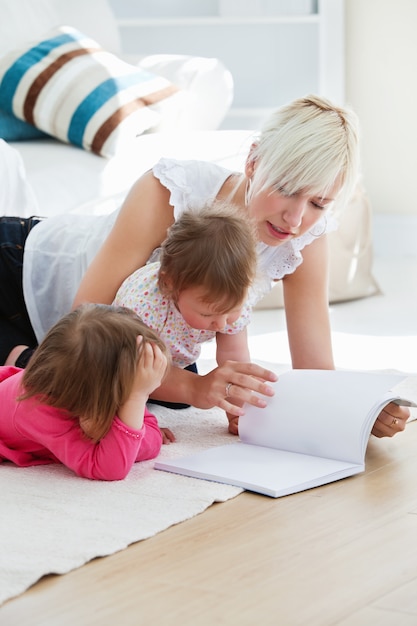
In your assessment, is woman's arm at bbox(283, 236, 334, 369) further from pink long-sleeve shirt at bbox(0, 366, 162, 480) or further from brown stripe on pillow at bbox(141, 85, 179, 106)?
brown stripe on pillow at bbox(141, 85, 179, 106)

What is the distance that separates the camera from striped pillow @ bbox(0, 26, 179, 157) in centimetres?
282

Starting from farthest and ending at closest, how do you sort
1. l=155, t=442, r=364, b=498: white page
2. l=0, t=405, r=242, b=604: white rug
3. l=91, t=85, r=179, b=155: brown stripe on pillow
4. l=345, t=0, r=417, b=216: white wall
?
l=345, t=0, r=417, b=216: white wall → l=91, t=85, r=179, b=155: brown stripe on pillow → l=155, t=442, r=364, b=498: white page → l=0, t=405, r=242, b=604: white rug

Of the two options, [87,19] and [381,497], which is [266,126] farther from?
[87,19]

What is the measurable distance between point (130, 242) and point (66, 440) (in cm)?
45

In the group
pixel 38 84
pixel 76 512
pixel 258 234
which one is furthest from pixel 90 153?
pixel 76 512

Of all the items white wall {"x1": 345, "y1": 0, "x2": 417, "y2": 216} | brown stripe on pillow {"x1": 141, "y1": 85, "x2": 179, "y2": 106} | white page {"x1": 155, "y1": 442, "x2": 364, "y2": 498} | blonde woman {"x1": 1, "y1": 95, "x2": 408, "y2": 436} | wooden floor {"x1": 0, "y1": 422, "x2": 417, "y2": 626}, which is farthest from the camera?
white wall {"x1": 345, "y1": 0, "x2": 417, "y2": 216}

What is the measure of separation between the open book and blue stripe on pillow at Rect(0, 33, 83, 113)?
66.5 inches

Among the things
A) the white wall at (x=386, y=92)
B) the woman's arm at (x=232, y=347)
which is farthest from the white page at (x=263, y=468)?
the white wall at (x=386, y=92)

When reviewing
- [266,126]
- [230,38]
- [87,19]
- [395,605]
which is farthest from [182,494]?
[230,38]

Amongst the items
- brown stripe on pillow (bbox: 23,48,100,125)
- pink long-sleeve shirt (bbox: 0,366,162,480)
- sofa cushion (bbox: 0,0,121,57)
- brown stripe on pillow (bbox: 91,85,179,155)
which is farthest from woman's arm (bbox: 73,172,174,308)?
sofa cushion (bbox: 0,0,121,57)

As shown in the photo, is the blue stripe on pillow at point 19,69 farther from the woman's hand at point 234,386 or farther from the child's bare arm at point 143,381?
the child's bare arm at point 143,381

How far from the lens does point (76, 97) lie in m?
2.86

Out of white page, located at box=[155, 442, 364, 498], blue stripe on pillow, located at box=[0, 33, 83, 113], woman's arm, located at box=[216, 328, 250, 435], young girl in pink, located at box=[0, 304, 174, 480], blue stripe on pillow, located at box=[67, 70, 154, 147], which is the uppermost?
blue stripe on pillow, located at box=[0, 33, 83, 113]

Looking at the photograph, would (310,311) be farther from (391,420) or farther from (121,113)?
(121,113)
